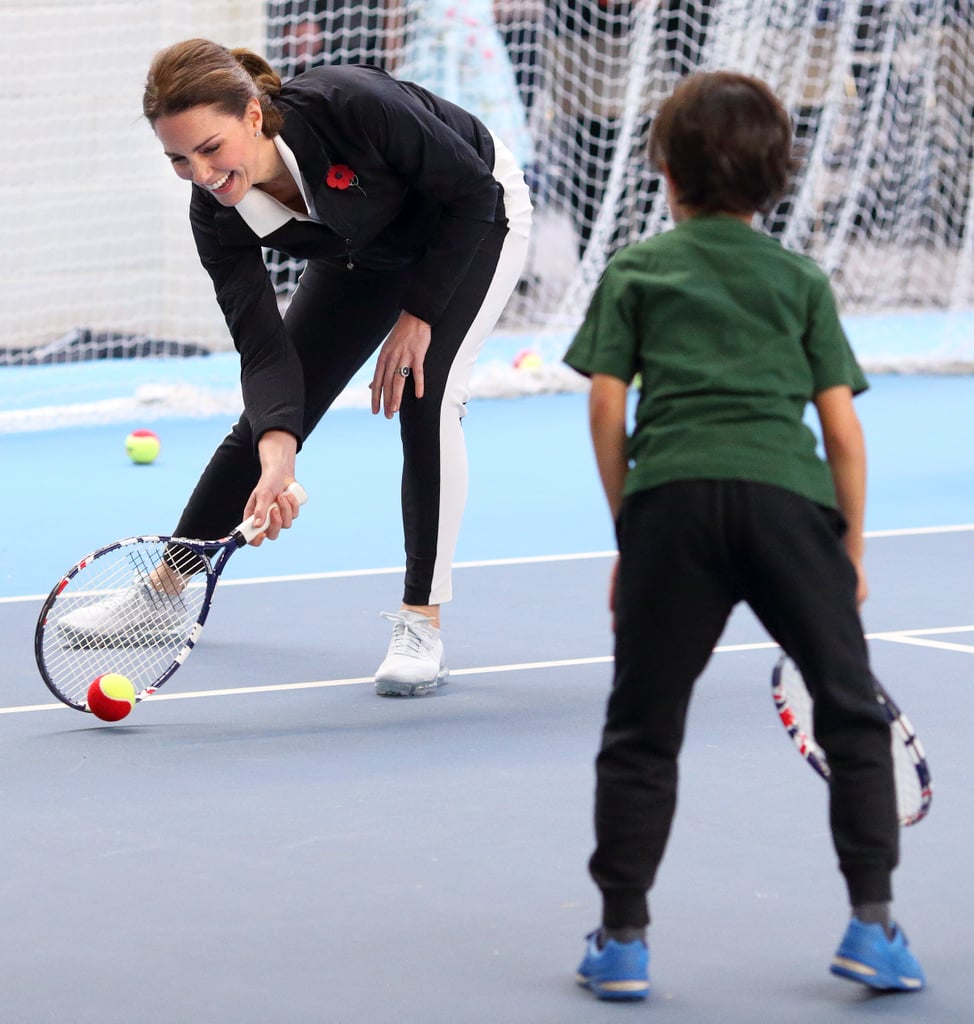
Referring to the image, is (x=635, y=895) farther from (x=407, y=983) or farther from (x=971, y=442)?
(x=971, y=442)

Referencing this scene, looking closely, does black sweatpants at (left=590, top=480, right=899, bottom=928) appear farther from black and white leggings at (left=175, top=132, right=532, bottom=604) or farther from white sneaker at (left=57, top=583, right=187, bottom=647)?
white sneaker at (left=57, top=583, right=187, bottom=647)

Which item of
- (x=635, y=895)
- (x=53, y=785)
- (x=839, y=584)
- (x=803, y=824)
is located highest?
(x=839, y=584)

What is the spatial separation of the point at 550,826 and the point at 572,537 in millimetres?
2713

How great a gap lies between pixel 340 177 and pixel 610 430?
1.48 metres

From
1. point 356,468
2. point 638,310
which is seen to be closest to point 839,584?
point 638,310

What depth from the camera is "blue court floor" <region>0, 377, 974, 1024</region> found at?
2146 millimetres

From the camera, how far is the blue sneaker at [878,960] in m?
2.09

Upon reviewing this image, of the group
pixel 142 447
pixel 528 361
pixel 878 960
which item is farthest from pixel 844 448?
pixel 528 361

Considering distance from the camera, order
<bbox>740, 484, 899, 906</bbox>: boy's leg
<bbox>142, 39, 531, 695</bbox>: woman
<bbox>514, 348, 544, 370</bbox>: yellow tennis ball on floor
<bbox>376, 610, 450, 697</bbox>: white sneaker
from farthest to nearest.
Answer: <bbox>514, 348, 544, 370</bbox>: yellow tennis ball on floor → <bbox>376, 610, 450, 697</bbox>: white sneaker → <bbox>142, 39, 531, 695</bbox>: woman → <bbox>740, 484, 899, 906</bbox>: boy's leg

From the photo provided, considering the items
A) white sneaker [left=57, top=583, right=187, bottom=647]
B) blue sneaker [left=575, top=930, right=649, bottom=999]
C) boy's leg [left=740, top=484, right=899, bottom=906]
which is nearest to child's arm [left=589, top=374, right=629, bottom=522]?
boy's leg [left=740, top=484, right=899, bottom=906]

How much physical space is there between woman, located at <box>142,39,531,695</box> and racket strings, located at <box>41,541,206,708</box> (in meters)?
0.20

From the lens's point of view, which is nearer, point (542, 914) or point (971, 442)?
point (542, 914)

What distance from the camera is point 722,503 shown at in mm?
2076

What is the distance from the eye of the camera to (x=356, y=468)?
678 centimetres
